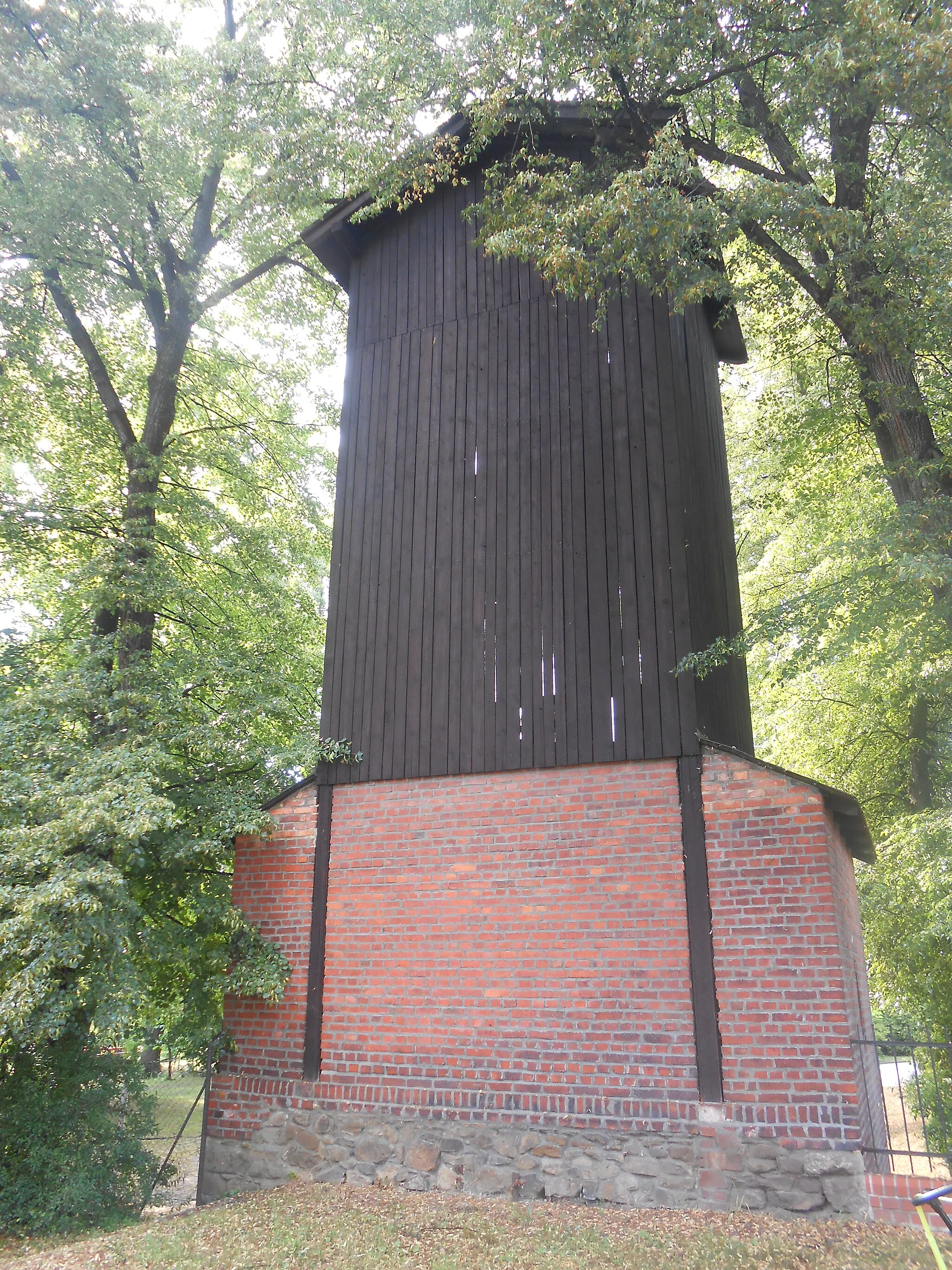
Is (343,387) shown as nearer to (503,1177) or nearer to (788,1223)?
(503,1177)

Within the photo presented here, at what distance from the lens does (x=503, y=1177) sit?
687cm

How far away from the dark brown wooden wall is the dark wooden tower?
0.02 metres

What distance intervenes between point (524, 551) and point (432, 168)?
4309 mm

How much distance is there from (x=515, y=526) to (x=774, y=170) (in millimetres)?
4180

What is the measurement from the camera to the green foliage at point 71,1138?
287 inches

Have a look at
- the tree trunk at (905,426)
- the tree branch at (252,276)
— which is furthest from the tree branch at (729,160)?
the tree branch at (252,276)

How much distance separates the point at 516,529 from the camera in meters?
8.68

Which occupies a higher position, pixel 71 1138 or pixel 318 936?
pixel 318 936

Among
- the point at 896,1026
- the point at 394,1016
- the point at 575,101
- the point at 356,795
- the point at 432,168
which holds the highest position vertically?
the point at 575,101

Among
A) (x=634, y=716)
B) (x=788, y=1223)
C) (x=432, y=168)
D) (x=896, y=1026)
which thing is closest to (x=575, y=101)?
(x=432, y=168)

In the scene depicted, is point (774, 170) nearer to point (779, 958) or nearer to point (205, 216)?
point (779, 958)

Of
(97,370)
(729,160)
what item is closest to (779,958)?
(729,160)

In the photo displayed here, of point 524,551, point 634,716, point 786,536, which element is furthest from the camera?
point 786,536

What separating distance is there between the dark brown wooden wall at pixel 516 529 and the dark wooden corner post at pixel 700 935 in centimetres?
38
